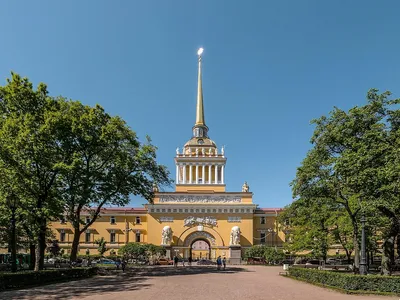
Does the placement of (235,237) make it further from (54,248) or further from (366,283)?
(366,283)

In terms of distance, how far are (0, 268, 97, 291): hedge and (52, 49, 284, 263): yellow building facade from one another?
29.9 m

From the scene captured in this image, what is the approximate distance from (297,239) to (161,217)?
72.9 feet

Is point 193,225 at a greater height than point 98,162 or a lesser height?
→ lesser

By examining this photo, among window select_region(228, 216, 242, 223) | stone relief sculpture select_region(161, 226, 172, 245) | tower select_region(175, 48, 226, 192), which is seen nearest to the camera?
stone relief sculpture select_region(161, 226, 172, 245)

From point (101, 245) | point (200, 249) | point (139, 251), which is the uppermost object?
point (101, 245)

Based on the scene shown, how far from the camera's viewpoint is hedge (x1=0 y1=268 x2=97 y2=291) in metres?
19.0

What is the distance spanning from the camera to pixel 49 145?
2516 cm

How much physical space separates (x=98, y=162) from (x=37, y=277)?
36.3ft

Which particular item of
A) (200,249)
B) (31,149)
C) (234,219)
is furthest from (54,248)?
(200,249)

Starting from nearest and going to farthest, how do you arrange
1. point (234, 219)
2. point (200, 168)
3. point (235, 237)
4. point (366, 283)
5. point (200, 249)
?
point (366, 283), point (235, 237), point (234, 219), point (200, 249), point (200, 168)

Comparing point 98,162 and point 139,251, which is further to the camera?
point 139,251

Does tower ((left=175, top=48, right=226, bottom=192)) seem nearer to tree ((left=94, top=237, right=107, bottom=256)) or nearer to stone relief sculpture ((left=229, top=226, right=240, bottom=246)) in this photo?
stone relief sculpture ((left=229, top=226, right=240, bottom=246))

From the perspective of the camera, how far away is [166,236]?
55.4 m

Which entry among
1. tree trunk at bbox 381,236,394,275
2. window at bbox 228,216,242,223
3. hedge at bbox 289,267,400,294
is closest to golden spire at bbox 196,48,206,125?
window at bbox 228,216,242,223
